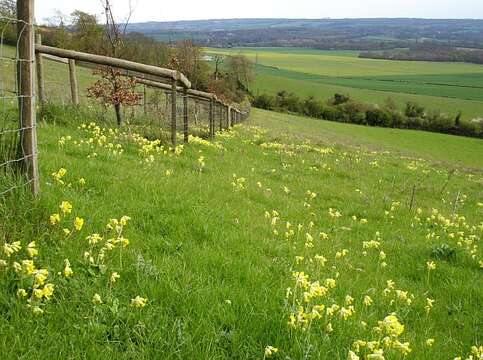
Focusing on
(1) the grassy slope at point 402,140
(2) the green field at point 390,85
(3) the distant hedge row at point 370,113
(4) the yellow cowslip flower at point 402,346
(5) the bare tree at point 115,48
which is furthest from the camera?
(2) the green field at point 390,85

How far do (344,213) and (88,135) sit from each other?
6.34 m

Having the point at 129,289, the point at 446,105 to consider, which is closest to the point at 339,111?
the point at 446,105

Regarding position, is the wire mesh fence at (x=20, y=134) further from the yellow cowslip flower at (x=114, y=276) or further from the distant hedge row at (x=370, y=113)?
the distant hedge row at (x=370, y=113)

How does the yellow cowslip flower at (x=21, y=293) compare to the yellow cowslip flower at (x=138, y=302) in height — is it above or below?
above

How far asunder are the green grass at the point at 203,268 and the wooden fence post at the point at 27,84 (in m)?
0.48

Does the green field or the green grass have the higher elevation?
the green field

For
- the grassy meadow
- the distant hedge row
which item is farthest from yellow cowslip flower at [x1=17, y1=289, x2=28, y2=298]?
the distant hedge row

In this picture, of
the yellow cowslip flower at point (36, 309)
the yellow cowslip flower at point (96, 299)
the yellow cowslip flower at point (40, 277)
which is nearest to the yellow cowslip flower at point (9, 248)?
the yellow cowslip flower at point (40, 277)

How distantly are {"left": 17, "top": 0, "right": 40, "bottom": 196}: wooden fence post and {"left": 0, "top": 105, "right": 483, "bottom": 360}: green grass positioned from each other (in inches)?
18.9

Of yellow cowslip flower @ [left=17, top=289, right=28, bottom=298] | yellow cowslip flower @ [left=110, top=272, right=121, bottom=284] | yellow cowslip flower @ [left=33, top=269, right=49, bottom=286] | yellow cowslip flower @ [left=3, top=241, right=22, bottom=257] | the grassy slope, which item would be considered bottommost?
the grassy slope

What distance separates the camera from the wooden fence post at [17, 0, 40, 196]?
5.32 meters

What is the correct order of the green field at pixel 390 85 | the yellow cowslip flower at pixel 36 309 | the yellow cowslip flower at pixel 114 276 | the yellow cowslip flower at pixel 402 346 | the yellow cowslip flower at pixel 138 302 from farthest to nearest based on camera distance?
the green field at pixel 390 85
the yellow cowslip flower at pixel 114 276
the yellow cowslip flower at pixel 138 302
the yellow cowslip flower at pixel 36 309
the yellow cowslip flower at pixel 402 346

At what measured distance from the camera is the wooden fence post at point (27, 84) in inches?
209

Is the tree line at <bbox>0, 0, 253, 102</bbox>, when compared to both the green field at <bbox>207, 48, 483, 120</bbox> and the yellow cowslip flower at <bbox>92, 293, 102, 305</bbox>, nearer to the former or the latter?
the yellow cowslip flower at <bbox>92, 293, 102, 305</bbox>
